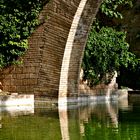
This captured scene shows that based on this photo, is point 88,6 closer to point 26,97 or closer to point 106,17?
point 26,97

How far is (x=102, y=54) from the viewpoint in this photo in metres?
Result: 16.8

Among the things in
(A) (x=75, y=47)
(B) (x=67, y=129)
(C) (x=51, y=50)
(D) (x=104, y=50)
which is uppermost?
(D) (x=104, y=50)

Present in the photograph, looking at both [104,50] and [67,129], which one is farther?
[104,50]

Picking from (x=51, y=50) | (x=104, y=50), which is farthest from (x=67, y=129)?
(x=104, y=50)

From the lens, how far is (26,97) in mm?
12258

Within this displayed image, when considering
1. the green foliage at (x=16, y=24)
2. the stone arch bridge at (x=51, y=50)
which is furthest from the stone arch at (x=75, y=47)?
the green foliage at (x=16, y=24)

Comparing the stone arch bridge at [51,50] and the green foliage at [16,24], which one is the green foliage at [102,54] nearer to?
the stone arch bridge at [51,50]

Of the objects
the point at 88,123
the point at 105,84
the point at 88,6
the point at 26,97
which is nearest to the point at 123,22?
the point at 105,84

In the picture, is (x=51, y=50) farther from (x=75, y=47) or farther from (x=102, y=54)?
(x=102, y=54)

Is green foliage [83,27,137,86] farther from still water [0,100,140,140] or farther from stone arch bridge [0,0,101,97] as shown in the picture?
still water [0,100,140,140]

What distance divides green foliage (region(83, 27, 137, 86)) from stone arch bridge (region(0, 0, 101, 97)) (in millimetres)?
3268

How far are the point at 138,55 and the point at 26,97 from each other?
1198 cm

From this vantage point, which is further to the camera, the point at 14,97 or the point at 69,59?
the point at 69,59

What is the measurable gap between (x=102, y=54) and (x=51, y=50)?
4.49 metres
